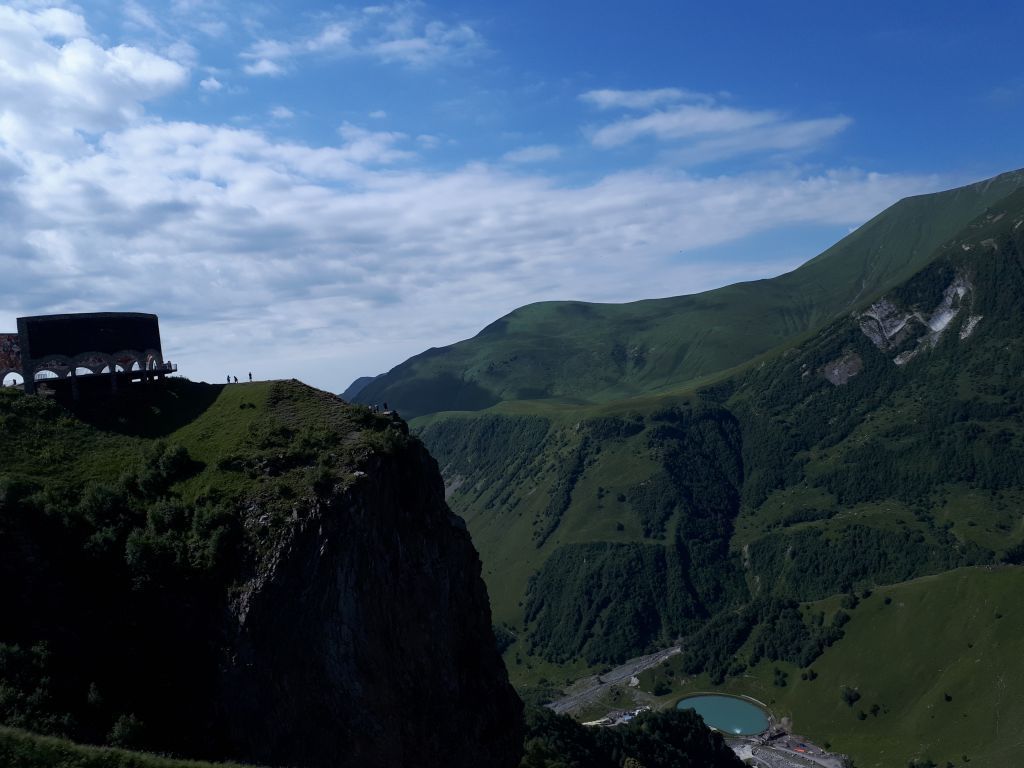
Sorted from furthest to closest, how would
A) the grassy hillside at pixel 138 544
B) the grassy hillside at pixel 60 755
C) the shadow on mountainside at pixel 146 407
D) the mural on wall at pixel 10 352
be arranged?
the mural on wall at pixel 10 352, the shadow on mountainside at pixel 146 407, the grassy hillside at pixel 138 544, the grassy hillside at pixel 60 755

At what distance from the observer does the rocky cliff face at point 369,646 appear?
5106 centimetres

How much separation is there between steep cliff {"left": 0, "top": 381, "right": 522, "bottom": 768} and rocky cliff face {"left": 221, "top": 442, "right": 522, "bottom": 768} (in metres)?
0.14

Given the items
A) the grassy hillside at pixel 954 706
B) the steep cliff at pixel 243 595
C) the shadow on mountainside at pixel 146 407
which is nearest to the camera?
the steep cliff at pixel 243 595

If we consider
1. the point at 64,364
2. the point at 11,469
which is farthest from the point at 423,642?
the point at 64,364

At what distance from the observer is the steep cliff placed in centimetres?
4834

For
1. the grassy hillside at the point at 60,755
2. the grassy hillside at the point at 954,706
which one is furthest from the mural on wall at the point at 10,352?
the grassy hillside at the point at 954,706

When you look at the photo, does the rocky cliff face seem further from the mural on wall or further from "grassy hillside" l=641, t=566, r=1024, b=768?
"grassy hillside" l=641, t=566, r=1024, b=768

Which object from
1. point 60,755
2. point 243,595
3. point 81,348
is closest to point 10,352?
point 81,348

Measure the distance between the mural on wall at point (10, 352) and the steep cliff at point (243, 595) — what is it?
489 centimetres

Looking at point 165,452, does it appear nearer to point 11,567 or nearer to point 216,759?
point 11,567

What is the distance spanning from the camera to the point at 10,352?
71.8m

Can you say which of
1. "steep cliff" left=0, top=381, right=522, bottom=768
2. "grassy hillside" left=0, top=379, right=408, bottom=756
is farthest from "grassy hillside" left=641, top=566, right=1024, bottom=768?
"grassy hillside" left=0, top=379, right=408, bottom=756

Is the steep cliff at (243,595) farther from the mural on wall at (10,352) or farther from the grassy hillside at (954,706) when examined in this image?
the grassy hillside at (954,706)

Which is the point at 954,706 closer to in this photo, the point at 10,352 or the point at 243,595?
the point at 243,595
